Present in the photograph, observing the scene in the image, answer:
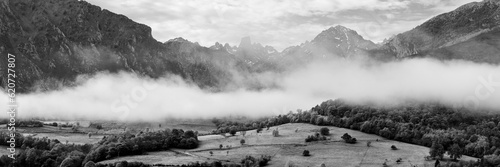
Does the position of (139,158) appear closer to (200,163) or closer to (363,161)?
(200,163)

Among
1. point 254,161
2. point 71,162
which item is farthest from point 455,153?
point 71,162

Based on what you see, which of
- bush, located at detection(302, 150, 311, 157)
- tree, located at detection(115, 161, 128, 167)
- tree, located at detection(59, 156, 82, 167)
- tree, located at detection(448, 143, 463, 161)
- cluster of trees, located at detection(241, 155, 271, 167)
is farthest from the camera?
bush, located at detection(302, 150, 311, 157)

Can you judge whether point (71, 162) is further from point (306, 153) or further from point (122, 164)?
point (306, 153)

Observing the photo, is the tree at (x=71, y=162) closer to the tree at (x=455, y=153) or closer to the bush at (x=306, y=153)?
the bush at (x=306, y=153)

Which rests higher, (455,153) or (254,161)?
(455,153)

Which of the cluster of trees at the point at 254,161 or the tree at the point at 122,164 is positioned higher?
the tree at the point at 122,164

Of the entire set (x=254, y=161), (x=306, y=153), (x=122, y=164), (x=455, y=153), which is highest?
(x=306, y=153)

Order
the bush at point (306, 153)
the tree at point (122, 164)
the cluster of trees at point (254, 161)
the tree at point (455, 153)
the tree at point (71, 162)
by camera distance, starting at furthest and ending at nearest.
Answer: the bush at point (306, 153), the tree at point (455, 153), the tree at point (71, 162), the cluster of trees at point (254, 161), the tree at point (122, 164)

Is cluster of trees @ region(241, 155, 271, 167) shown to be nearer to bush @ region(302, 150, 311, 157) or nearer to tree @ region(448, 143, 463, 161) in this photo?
bush @ region(302, 150, 311, 157)

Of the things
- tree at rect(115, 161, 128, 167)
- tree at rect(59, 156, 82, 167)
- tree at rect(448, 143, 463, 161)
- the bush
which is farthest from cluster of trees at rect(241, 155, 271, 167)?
tree at rect(448, 143, 463, 161)

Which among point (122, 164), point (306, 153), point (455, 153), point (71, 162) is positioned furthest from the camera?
point (306, 153)

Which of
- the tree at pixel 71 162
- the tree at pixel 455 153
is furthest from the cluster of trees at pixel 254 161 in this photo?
the tree at pixel 455 153

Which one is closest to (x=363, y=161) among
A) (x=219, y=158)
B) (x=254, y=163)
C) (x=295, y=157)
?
(x=295, y=157)

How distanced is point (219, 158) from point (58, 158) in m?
63.6
